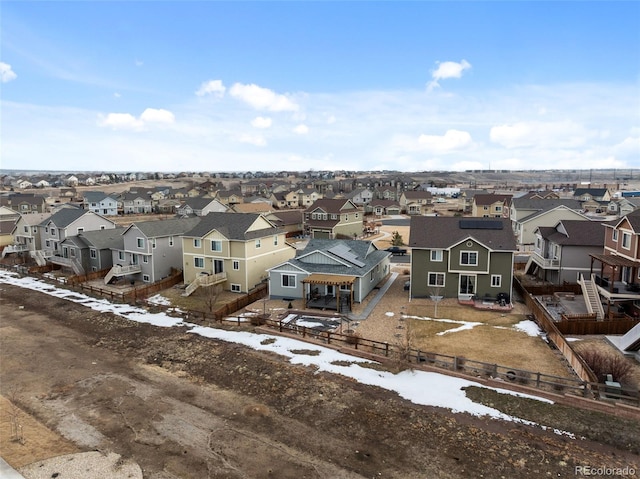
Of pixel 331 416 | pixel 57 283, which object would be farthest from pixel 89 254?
pixel 331 416

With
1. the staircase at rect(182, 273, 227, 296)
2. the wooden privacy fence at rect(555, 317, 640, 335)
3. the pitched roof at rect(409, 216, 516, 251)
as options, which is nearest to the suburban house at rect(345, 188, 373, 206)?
the pitched roof at rect(409, 216, 516, 251)

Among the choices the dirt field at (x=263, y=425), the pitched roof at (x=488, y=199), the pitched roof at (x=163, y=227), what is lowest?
the dirt field at (x=263, y=425)

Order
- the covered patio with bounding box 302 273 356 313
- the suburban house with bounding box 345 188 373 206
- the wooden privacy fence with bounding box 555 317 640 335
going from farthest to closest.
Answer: the suburban house with bounding box 345 188 373 206, the covered patio with bounding box 302 273 356 313, the wooden privacy fence with bounding box 555 317 640 335

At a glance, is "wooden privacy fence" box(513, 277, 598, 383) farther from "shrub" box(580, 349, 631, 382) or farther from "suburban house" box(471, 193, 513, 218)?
"suburban house" box(471, 193, 513, 218)

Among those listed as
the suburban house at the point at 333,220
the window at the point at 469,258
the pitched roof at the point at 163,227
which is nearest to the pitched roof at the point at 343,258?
the window at the point at 469,258

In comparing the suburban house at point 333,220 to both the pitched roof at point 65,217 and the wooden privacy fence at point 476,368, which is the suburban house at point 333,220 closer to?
the pitched roof at point 65,217

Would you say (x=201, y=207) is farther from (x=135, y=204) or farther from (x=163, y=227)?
(x=163, y=227)

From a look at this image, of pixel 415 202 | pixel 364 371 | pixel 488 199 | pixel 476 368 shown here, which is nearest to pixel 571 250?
pixel 476 368
